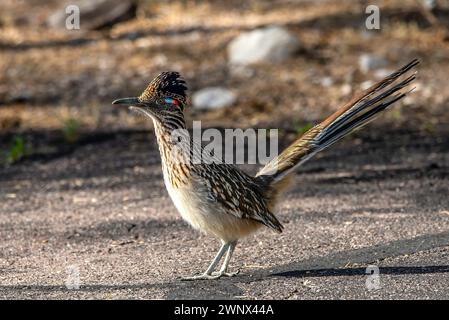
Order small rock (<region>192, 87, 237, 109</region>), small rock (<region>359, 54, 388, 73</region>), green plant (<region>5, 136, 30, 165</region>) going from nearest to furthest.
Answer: green plant (<region>5, 136, 30, 165</region>) → small rock (<region>192, 87, 237, 109</region>) → small rock (<region>359, 54, 388, 73</region>)

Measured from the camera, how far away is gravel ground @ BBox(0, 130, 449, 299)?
6191 mm

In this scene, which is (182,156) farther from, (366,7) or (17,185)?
(366,7)

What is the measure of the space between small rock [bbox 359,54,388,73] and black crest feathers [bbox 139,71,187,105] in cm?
753

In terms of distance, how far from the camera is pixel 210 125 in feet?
38.7

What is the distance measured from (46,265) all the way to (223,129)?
16.5 feet

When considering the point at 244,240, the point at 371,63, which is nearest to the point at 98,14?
the point at 371,63

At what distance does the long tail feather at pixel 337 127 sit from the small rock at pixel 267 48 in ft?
23.7

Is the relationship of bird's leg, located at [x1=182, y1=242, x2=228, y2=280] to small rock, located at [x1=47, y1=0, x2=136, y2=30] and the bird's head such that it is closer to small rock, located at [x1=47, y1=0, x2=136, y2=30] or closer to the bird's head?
the bird's head

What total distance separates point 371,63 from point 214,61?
244 centimetres

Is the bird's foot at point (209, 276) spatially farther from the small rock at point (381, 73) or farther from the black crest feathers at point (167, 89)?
the small rock at point (381, 73)

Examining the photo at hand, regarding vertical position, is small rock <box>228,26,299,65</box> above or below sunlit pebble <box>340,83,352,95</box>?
above

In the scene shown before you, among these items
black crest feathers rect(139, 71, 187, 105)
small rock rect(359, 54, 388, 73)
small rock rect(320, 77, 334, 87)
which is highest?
black crest feathers rect(139, 71, 187, 105)

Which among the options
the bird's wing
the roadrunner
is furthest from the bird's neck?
the bird's wing

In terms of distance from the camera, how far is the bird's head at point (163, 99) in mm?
6371
